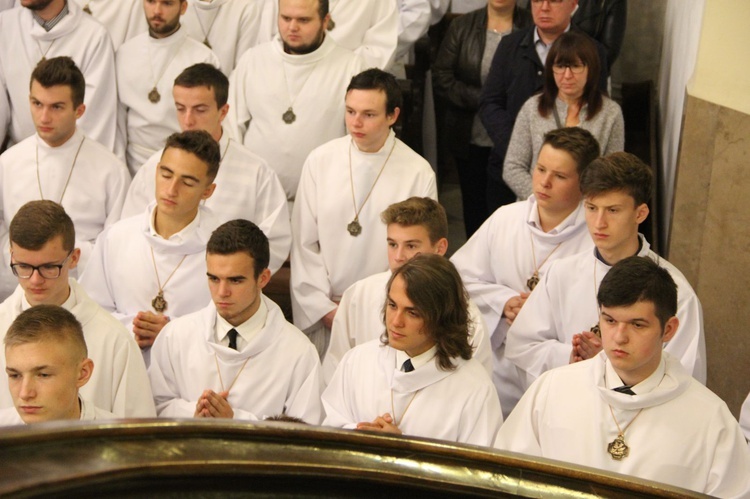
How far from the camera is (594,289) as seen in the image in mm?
4766

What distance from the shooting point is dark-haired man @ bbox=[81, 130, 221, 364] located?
5.19 meters

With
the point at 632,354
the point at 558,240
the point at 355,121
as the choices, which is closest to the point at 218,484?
the point at 632,354

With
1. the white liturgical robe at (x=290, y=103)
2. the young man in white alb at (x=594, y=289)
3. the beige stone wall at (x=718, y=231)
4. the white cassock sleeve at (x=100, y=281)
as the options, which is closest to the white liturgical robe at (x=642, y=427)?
the young man in white alb at (x=594, y=289)

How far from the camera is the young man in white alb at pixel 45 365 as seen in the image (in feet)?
12.2

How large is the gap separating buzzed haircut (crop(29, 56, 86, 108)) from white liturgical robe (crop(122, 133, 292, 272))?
52 cm

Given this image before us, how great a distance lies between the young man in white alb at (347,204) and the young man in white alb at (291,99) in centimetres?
57

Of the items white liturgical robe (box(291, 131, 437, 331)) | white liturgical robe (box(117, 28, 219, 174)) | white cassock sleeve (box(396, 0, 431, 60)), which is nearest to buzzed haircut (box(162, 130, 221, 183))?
white liturgical robe (box(291, 131, 437, 331))

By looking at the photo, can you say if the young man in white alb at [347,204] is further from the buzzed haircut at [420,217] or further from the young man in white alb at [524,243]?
the buzzed haircut at [420,217]

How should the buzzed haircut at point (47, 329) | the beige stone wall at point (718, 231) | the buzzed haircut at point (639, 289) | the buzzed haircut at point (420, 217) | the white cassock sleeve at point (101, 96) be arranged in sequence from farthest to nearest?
1. the white cassock sleeve at point (101, 96)
2. the beige stone wall at point (718, 231)
3. the buzzed haircut at point (420, 217)
4. the buzzed haircut at point (47, 329)
5. the buzzed haircut at point (639, 289)

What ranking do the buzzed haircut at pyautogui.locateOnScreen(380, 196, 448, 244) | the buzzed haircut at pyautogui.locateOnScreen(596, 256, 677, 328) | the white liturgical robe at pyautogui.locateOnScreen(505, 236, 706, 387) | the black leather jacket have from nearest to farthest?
the buzzed haircut at pyautogui.locateOnScreen(596, 256, 677, 328), the white liturgical robe at pyautogui.locateOnScreen(505, 236, 706, 387), the buzzed haircut at pyautogui.locateOnScreen(380, 196, 448, 244), the black leather jacket

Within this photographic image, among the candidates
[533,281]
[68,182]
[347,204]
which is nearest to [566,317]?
[533,281]

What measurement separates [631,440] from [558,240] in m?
1.56

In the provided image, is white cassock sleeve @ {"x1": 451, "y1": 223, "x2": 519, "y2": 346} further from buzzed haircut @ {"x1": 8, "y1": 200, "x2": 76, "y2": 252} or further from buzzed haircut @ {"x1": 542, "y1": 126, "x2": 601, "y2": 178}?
buzzed haircut @ {"x1": 8, "y1": 200, "x2": 76, "y2": 252}

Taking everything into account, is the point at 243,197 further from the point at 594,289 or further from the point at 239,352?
the point at 594,289
